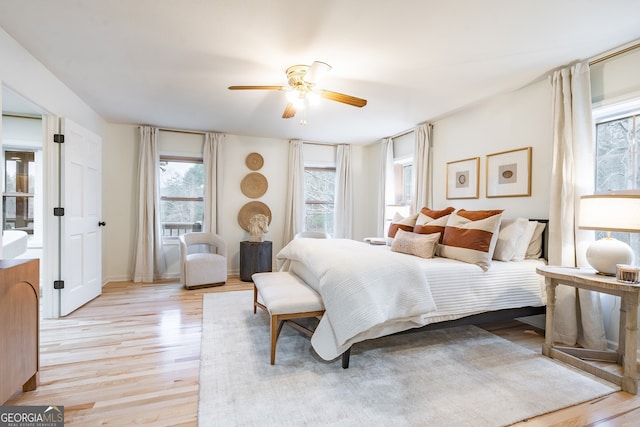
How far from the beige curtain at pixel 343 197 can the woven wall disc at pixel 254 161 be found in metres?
1.50

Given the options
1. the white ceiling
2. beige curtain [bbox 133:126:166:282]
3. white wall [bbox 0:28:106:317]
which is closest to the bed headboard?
the white ceiling

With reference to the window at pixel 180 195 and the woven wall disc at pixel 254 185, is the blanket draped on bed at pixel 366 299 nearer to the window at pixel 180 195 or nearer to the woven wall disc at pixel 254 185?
the woven wall disc at pixel 254 185

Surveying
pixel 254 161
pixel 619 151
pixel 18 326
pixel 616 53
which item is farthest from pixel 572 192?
pixel 254 161

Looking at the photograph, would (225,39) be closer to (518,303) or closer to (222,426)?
(222,426)

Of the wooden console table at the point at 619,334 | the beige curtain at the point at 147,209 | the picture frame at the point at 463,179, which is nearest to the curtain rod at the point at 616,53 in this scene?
the picture frame at the point at 463,179

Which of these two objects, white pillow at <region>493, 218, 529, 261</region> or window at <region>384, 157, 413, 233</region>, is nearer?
white pillow at <region>493, 218, 529, 261</region>

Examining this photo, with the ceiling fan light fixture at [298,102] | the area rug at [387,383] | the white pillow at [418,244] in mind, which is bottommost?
the area rug at [387,383]

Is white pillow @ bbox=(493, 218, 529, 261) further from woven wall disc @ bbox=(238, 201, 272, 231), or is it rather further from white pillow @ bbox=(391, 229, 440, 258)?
woven wall disc @ bbox=(238, 201, 272, 231)

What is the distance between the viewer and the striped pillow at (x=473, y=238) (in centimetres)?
264

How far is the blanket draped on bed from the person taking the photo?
2033 millimetres

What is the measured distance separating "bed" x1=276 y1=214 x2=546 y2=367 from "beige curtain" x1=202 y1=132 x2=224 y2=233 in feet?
8.83

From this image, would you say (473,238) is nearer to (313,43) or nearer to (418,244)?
(418,244)

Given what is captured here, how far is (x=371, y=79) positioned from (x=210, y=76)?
1601 millimetres

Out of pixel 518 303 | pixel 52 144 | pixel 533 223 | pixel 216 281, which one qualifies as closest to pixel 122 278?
pixel 216 281
